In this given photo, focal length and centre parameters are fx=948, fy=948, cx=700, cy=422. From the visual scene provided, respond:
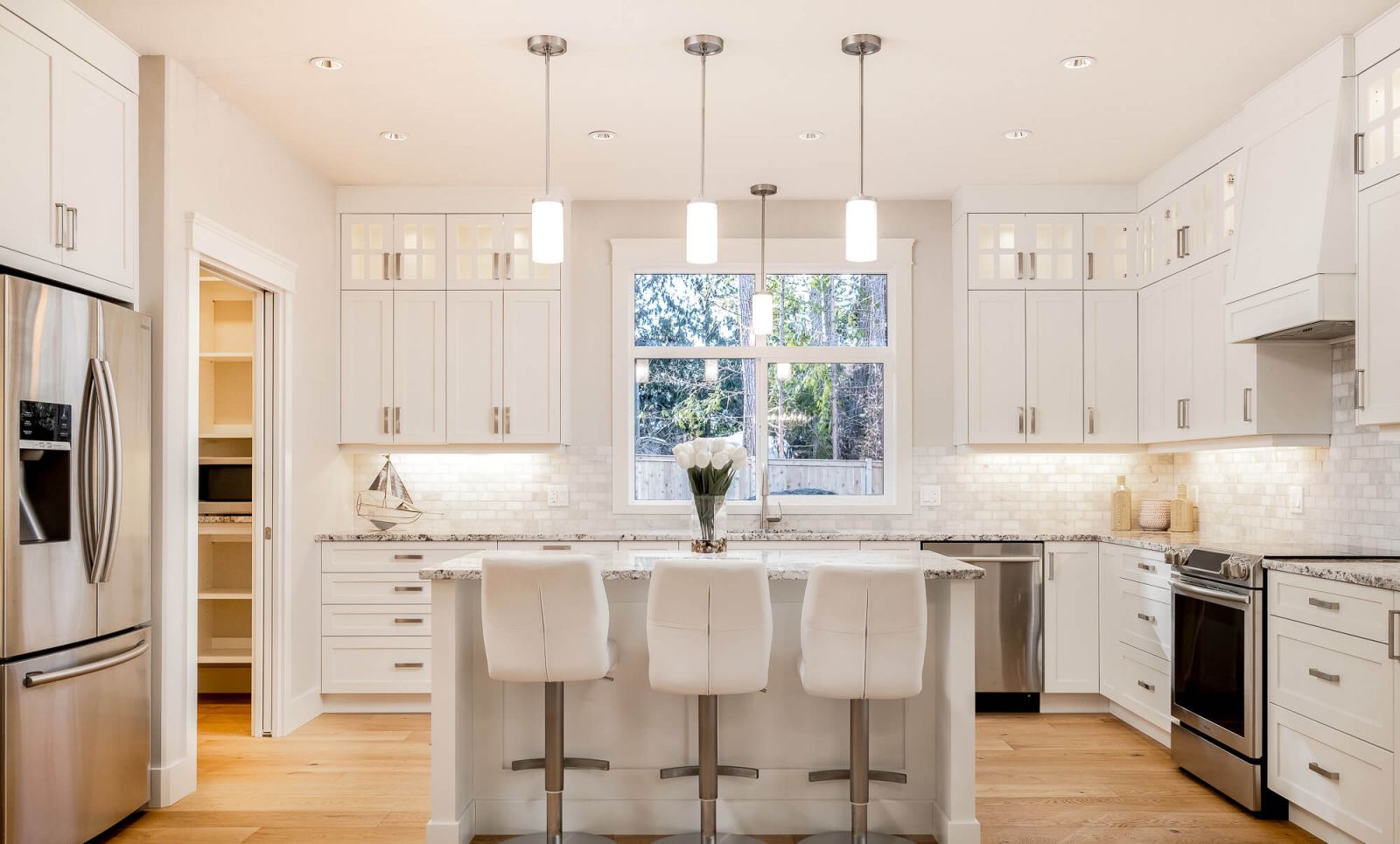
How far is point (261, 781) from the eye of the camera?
A: 3.81m

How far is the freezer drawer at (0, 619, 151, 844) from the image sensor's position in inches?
109

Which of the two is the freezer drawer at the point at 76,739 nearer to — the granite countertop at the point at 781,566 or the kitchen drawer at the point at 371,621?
the granite countertop at the point at 781,566

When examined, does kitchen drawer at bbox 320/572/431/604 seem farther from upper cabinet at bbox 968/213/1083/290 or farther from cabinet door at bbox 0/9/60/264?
upper cabinet at bbox 968/213/1083/290

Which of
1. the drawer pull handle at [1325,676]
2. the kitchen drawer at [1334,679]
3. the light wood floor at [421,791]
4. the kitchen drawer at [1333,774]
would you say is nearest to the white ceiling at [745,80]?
the kitchen drawer at [1334,679]

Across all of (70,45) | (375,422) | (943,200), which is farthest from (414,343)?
(943,200)

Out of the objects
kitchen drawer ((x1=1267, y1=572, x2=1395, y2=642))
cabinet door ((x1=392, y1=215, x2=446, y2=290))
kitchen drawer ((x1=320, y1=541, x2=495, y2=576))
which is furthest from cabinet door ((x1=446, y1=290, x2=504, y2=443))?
kitchen drawer ((x1=1267, y1=572, x2=1395, y2=642))

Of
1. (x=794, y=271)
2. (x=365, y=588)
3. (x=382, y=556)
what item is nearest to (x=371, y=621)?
(x=365, y=588)

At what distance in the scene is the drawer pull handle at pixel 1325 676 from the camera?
3.05 metres

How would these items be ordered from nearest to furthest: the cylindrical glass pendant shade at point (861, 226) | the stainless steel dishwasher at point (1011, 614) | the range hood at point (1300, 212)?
the cylindrical glass pendant shade at point (861, 226), the range hood at point (1300, 212), the stainless steel dishwasher at point (1011, 614)

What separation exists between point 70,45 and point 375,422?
2.48 meters

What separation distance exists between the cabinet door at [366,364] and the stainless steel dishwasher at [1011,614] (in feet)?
10.1

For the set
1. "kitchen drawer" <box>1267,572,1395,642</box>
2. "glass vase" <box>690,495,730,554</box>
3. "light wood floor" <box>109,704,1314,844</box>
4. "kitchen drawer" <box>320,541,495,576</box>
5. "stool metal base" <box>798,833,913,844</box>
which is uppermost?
"glass vase" <box>690,495,730,554</box>

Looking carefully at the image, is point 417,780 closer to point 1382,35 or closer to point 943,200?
point 943,200

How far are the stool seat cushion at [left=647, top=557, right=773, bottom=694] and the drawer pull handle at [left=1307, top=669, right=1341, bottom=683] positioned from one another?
1.87 meters
